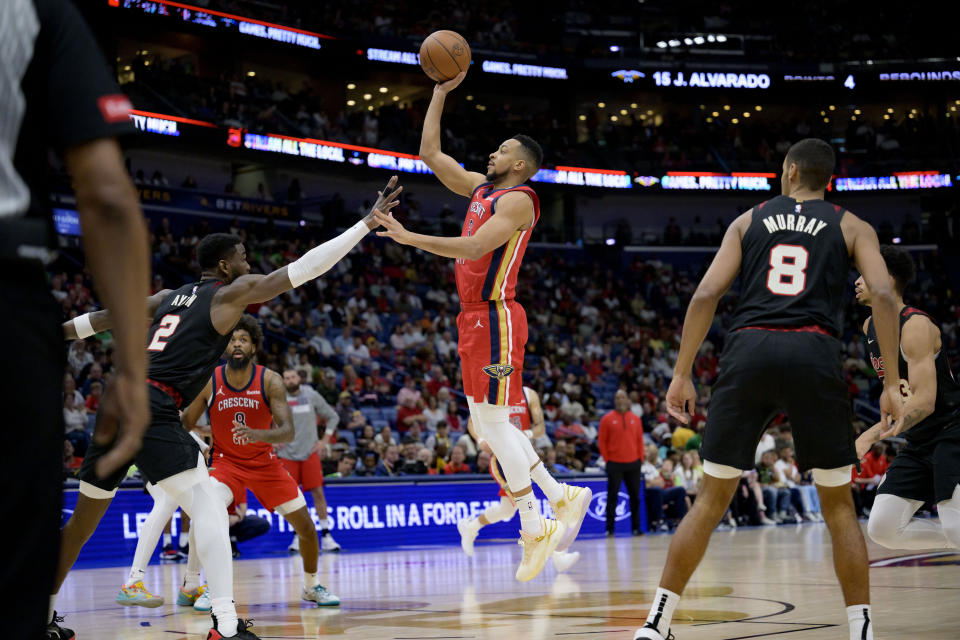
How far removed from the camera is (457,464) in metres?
15.8

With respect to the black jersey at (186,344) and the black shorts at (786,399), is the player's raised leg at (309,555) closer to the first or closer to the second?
the black jersey at (186,344)

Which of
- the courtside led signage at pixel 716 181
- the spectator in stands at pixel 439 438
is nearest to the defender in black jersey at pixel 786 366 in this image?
the spectator in stands at pixel 439 438

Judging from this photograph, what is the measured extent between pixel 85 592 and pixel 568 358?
18919mm

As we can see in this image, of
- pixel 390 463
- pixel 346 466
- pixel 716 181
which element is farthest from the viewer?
pixel 716 181

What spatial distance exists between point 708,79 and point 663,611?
32968mm

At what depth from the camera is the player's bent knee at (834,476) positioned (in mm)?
4441

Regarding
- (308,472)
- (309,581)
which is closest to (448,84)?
(309,581)

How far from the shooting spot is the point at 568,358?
26.6 m

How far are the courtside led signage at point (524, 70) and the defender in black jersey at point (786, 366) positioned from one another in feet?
95.1

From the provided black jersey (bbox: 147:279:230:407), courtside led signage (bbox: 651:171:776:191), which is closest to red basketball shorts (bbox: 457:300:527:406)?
black jersey (bbox: 147:279:230:407)

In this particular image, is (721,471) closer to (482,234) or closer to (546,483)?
(482,234)

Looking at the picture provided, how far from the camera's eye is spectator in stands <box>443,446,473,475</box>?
15828 millimetres

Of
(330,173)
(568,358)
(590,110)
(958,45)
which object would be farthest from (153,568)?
(958,45)

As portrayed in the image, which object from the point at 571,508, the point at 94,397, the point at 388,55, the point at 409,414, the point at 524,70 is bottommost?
the point at 571,508
